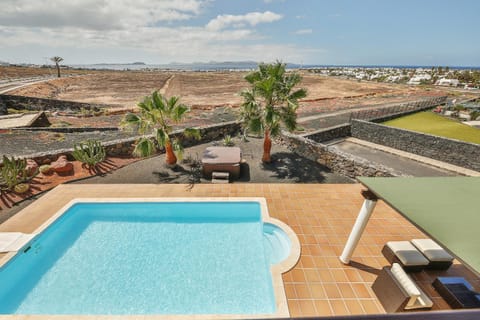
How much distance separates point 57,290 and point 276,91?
11.3m

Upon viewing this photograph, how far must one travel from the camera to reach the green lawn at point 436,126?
18.6m

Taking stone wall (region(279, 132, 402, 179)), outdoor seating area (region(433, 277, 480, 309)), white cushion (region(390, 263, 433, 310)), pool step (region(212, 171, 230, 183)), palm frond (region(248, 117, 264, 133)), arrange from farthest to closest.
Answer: palm frond (region(248, 117, 264, 133))
pool step (region(212, 171, 230, 183))
stone wall (region(279, 132, 402, 179))
outdoor seating area (region(433, 277, 480, 309))
white cushion (region(390, 263, 433, 310))

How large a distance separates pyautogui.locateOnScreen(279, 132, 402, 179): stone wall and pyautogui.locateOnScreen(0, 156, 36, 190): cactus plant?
14370 millimetres

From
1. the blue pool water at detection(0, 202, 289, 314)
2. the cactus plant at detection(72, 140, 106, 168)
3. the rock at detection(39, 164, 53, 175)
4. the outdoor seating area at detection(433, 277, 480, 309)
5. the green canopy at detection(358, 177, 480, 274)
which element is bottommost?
the blue pool water at detection(0, 202, 289, 314)

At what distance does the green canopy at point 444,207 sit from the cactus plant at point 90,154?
41.5 ft

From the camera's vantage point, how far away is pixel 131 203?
9180mm

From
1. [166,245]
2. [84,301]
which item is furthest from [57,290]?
[166,245]

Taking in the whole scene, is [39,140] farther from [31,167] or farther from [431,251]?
[431,251]

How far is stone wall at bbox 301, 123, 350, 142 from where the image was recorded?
17841 mm

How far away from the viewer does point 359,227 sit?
5.88 metres

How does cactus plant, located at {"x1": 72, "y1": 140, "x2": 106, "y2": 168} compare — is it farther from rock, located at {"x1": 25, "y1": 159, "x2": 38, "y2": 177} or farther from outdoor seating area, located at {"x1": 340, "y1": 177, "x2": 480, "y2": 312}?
outdoor seating area, located at {"x1": 340, "y1": 177, "x2": 480, "y2": 312}

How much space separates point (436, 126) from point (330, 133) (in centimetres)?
1129

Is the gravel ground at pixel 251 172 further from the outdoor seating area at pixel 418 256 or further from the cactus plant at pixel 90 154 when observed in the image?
the outdoor seating area at pixel 418 256

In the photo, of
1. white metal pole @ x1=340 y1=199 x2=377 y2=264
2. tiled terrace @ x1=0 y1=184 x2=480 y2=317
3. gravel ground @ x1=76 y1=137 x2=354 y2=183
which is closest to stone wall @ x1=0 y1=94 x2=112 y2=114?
gravel ground @ x1=76 y1=137 x2=354 y2=183
